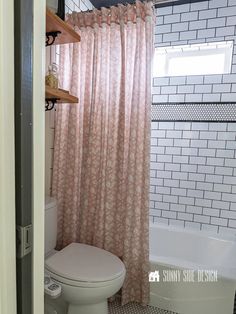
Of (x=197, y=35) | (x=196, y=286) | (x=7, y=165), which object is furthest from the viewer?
(x=197, y=35)

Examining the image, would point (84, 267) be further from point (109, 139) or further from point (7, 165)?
point (7, 165)

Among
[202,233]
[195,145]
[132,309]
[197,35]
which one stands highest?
[197,35]

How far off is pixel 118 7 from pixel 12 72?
143 cm

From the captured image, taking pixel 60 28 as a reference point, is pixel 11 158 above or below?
below

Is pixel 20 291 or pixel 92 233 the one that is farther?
pixel 92 233

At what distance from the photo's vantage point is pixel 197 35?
2.18 metres

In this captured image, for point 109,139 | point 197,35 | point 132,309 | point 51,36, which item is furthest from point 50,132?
point 197,35

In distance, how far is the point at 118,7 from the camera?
1.60m

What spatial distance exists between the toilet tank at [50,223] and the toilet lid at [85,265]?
0.14 metres

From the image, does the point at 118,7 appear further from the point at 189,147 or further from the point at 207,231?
the point at 207,231

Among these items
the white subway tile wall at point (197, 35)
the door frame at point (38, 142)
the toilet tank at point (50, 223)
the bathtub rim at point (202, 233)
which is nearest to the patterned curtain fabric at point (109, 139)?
the toilet tank at point (50, 223)

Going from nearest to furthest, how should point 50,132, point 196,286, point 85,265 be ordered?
point 85,265
point 196,286
point 50,132

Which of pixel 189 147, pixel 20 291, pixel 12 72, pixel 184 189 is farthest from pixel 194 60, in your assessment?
pixel 20 291

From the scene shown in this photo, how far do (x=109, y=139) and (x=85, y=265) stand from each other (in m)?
0.82
